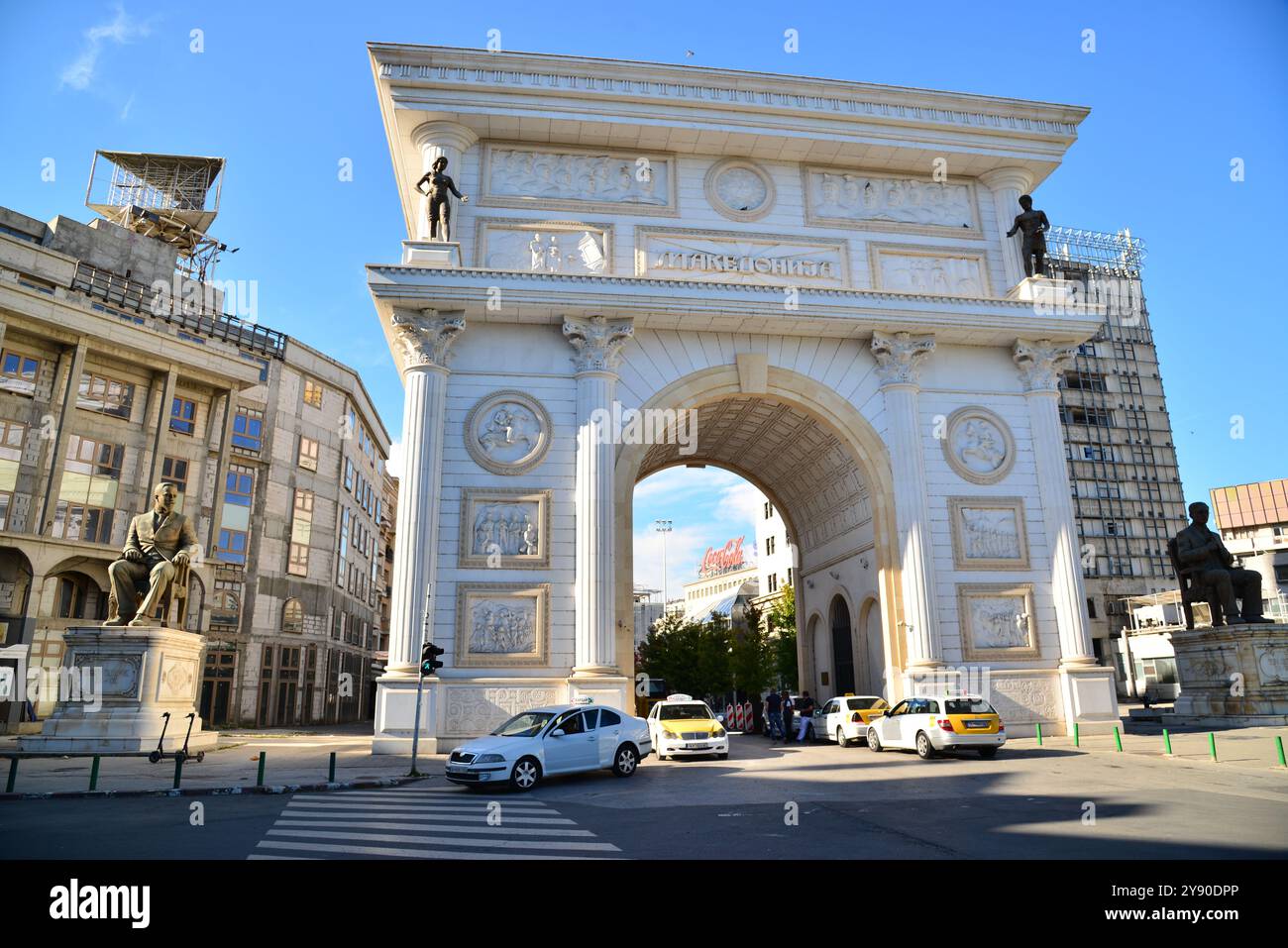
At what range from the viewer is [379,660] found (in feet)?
212

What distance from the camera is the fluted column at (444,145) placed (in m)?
26.0

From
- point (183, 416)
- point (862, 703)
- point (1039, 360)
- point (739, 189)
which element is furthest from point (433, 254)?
point (183, 416)

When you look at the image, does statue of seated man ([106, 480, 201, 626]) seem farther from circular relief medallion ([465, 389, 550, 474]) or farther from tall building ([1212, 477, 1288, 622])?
tall building ([1212, 477, 1288, 622])

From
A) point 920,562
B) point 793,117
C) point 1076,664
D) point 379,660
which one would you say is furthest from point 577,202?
point 379,660

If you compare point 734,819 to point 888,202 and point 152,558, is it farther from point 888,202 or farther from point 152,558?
point 888,202

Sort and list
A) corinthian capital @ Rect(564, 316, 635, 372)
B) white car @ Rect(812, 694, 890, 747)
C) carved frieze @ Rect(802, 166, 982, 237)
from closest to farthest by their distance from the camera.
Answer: white car @ Rect(812, 694, 890, 747) < corinthian capital @ Rect(564, 316, 635, 372) < carved frieze @ Rect(802, 166, 982, 237)

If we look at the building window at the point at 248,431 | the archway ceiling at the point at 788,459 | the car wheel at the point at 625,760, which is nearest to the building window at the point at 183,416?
the building window at the point at 248,431

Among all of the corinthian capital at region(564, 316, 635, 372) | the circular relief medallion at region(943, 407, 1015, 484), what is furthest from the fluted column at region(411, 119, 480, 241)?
the circular relief medallion at region(943, 407, 1015, 484)

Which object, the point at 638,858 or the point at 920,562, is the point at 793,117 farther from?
the point at 638,858

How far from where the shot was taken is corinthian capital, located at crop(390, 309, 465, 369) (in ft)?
79.4

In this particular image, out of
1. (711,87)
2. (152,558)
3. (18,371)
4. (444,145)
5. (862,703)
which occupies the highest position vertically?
(711,87)

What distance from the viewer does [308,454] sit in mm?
46531

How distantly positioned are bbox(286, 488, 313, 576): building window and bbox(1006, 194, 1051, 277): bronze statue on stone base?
3685 centimetres

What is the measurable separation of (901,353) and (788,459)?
23.5 ft
